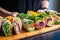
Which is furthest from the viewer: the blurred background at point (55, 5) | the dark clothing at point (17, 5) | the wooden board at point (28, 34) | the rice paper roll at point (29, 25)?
the blurred background at point (55, 5)

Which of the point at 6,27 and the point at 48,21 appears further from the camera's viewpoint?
the point at 48,21

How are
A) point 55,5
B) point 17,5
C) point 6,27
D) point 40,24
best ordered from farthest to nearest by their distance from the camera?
point 55,5
point 17,5
point 40,24
point 6,27

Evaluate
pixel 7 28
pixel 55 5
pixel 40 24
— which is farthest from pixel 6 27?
pixel 55 5

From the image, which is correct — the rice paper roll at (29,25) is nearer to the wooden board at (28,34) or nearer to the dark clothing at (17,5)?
the wooden board at (28,34)

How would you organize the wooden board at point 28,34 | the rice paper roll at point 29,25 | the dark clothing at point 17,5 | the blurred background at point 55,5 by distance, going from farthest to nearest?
the blurred background at point 55,5, the dark clothing at point 17,5, the rice paper roll at point 29,25, the wooden board at point 28,34

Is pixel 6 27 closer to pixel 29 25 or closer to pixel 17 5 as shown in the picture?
pixel 29 25

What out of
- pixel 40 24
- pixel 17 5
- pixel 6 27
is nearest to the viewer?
pixel 6 27

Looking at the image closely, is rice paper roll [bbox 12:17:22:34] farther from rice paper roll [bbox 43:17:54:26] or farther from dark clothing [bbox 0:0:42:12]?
dark clothing [bbox 0:0:42:12]

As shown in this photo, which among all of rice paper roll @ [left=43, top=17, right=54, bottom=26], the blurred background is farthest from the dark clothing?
rice paper roll @ [left=43, top=17, right=54, bottom=26]

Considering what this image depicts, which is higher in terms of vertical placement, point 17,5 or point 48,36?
point 17,5

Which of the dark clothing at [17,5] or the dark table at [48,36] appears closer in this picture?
the dark table at [48,36]

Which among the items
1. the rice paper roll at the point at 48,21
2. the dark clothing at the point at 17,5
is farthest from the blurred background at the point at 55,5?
the rice paper roll at the point at 48,21

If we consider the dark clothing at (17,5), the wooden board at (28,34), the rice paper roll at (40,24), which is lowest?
the wooden board at (28,34)

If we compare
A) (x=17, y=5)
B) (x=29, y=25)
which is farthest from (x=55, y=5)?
(x=29, y=25)
